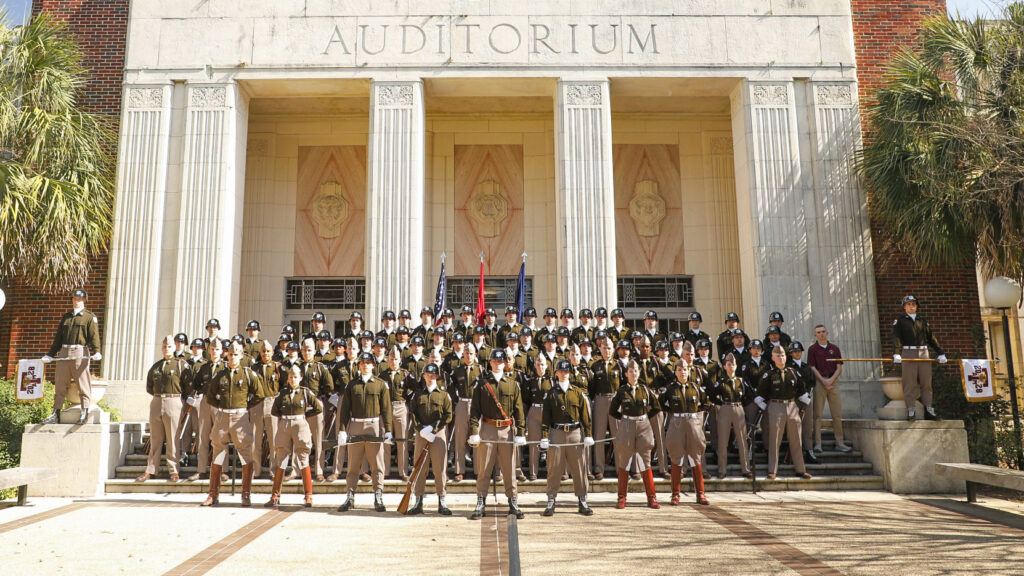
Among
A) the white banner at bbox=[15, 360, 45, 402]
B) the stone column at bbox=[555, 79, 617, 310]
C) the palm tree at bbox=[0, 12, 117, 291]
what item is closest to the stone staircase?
the white banner at bbox=[15, 360, 45, 402]

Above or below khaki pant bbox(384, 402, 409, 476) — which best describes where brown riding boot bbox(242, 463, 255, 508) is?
below

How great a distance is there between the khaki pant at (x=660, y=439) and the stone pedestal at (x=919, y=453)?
3393mm

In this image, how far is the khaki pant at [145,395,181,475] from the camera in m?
11.4

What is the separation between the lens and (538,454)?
11.5m

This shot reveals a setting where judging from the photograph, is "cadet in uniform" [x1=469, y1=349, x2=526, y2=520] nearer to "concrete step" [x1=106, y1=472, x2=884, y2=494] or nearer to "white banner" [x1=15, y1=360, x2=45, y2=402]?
"concrete step" [x1=106, y1=472, x2=884, y2=494]

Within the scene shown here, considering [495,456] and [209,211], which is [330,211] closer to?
[209,211]

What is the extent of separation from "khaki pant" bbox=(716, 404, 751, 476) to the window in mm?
7845

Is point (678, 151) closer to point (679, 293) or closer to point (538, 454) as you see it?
point (679, 293)

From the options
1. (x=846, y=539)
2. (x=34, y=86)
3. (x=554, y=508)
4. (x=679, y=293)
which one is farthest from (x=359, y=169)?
(x=846, y=539)

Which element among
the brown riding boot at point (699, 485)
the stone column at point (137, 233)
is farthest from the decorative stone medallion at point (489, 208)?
the brown riding boot at point (699, 485)

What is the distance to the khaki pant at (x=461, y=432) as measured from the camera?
11.0 m

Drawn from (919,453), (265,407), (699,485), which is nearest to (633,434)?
(699,485)

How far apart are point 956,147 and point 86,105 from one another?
17.4m

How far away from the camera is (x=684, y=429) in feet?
33.8
